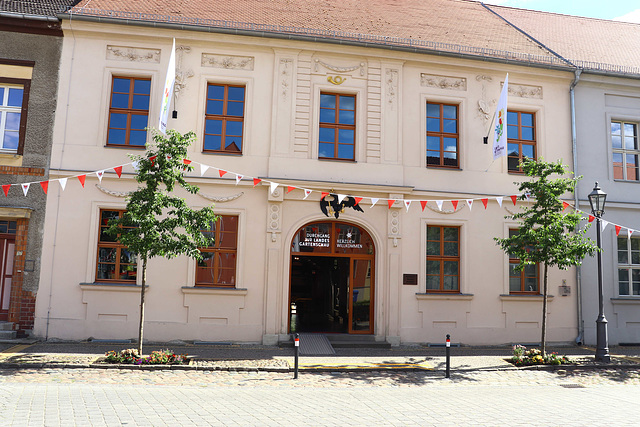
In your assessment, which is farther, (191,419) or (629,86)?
(629,86)

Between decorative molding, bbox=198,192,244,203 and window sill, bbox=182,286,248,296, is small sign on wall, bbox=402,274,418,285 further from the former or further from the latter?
decorative molding, bbox=198,192,244,203

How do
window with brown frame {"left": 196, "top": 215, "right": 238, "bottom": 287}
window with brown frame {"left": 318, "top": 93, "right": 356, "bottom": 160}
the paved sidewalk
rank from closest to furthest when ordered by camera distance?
1. the paved sidewalk
2. window with brown frame {"left": 196, "top": 215, "right": 238, "bottom": 287}
3. window with brown frame {"left": 318, "top": 93, "right": 356, "bottom": 160}

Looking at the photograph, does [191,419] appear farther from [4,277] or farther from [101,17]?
[101,17]

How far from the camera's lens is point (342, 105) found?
14523 mm

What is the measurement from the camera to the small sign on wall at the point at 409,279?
1395 centimetres

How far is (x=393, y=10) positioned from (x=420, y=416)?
1473cm

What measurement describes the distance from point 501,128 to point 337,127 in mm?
4483

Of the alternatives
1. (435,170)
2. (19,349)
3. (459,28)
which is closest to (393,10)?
(459,28)

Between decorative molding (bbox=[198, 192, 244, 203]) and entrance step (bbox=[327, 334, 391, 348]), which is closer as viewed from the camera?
entrance step (bbox=[327, 334, 391, 348])

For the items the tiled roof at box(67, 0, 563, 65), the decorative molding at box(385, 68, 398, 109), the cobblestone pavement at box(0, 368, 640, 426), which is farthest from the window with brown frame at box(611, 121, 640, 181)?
the cobblestone pavement at box(0, 368, 640, 426)

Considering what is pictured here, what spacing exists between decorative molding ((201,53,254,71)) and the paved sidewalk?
7512mm

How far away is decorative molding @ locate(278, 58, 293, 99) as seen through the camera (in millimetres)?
14016

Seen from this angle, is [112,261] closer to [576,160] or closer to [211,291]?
[211,291]

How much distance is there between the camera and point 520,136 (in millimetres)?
15453
